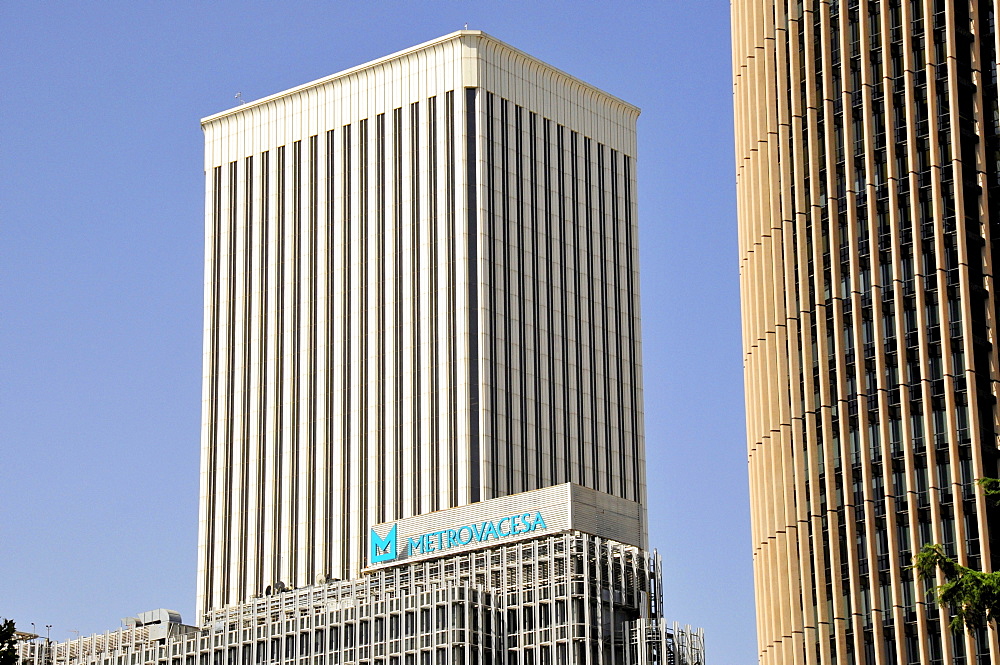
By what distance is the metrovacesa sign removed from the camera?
189875mm

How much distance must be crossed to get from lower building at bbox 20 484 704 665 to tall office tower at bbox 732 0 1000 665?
2940cm

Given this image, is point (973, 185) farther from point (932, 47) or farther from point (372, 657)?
point (372, 657)

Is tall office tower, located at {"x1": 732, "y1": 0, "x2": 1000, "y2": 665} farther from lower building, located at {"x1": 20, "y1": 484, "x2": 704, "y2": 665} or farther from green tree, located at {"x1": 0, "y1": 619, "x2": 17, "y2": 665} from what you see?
green tree, located at {"x1": 0, "y1": 619, "x2": 17, "y2": 665}

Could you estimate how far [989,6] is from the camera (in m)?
149

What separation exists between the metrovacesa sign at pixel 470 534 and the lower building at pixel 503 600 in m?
0.10

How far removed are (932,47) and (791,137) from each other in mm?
13576

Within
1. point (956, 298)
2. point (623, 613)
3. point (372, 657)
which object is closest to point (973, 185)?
point (956, 298)

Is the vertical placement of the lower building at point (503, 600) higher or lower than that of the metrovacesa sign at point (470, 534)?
lower

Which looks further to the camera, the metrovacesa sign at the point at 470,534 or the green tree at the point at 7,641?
the metrovacesa sign at the point at 470,534

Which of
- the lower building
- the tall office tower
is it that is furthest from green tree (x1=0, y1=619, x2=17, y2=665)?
the lower building

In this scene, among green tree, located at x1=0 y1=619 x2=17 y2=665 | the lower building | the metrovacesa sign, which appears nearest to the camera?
green tree, located at x1=0 y1=619 x2=17 y2=665

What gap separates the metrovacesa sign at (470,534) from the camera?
189875mm

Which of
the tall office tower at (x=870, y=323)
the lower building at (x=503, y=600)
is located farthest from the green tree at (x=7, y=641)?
the lower building at (x=503, y=600)

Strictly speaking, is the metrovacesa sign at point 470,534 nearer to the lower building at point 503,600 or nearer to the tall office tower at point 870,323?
the lower building at point 503,600
